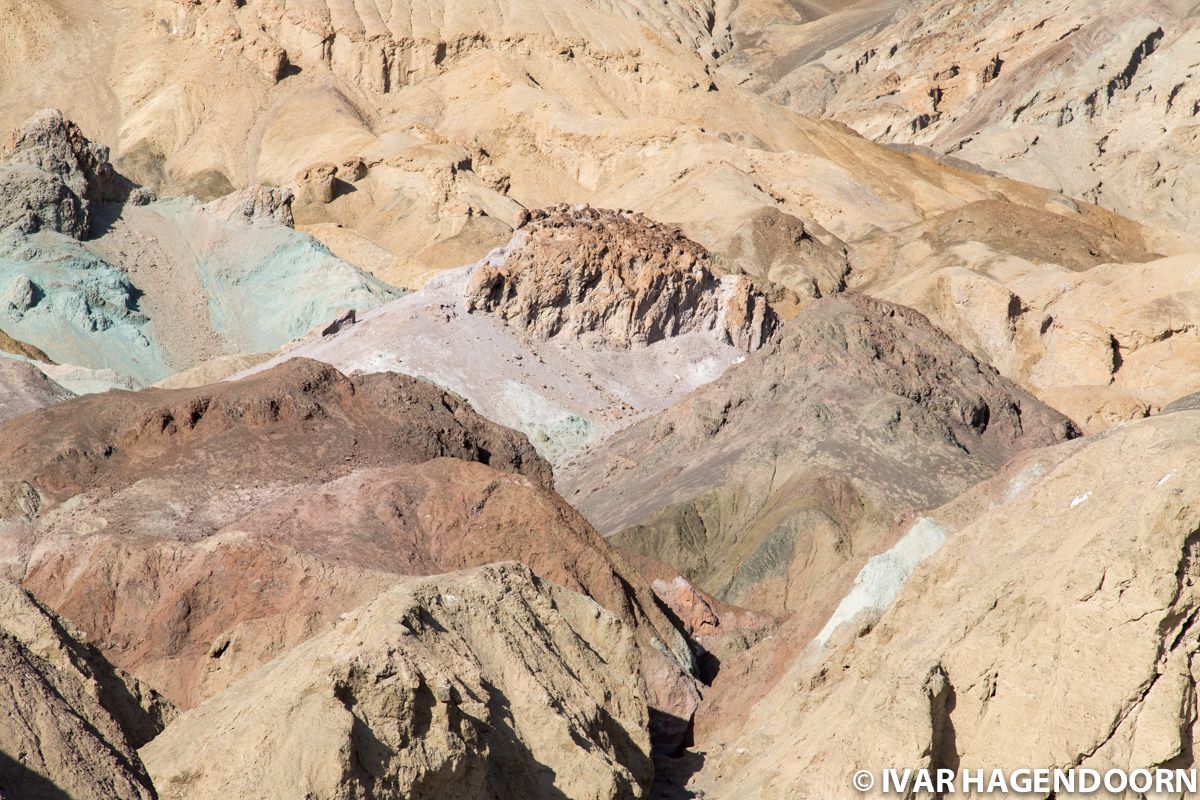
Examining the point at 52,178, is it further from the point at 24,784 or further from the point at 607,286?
the point at 24,784

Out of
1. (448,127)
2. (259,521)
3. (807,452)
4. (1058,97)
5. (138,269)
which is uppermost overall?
(448,127)

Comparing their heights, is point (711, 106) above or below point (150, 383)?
above

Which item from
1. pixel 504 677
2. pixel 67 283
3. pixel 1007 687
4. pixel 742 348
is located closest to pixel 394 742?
pixel 504 677

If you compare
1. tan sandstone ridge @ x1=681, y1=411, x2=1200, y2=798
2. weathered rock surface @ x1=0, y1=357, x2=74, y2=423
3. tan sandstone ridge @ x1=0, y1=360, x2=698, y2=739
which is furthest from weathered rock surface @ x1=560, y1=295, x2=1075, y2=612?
tan sandstone ridge @ x1=681, y1=411, x2=1200, y2=798

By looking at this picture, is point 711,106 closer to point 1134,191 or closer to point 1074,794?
point 1134,191

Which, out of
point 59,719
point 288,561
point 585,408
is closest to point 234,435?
point 288,561

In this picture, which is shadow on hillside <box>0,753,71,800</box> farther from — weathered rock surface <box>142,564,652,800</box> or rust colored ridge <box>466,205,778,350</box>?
rust colored ridge <box>466,205,778,350</box>

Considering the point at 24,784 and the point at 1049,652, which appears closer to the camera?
the point at 24,784
